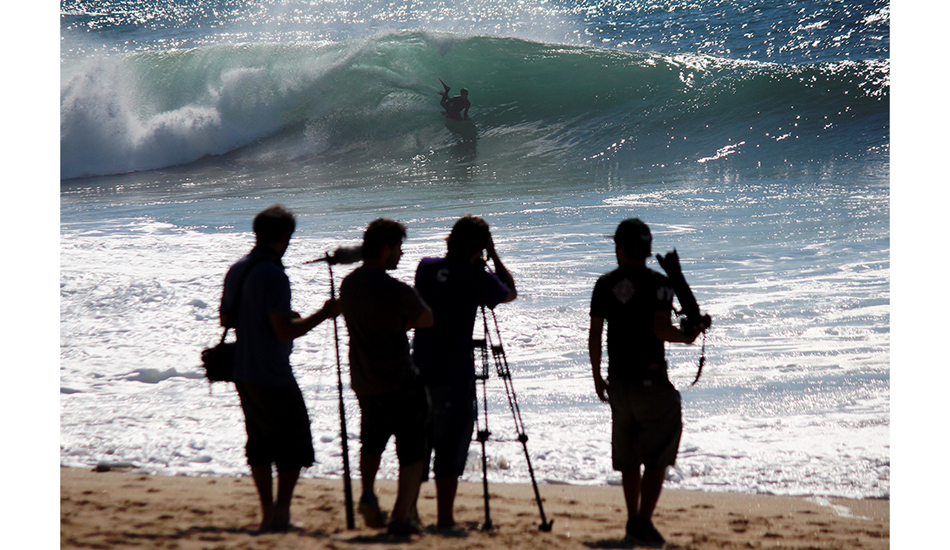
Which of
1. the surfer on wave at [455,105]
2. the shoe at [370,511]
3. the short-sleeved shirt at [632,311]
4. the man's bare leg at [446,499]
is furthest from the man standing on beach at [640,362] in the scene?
the surfer on wave at [455,105]

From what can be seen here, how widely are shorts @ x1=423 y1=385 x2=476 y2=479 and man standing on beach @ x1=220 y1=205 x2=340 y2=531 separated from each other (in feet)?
1.65

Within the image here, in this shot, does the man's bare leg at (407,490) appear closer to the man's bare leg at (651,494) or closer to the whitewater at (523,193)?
the man's bare leg at (651,494)

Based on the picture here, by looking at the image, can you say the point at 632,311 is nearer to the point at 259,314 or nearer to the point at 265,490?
the point at 259,314

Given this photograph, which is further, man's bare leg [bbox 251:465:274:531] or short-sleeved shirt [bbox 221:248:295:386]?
man's bare leg [bbox 251:465:274:531]

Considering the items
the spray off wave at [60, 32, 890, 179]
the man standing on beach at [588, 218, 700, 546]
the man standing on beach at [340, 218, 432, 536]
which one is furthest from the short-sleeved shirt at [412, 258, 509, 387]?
the spray off wave at [60, 32, 890, 179]

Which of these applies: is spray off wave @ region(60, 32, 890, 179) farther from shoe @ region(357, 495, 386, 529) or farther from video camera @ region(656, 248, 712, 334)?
shoe @ region(357, 495, 386, 529)

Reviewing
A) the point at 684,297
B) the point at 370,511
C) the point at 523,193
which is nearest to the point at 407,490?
the point at 370,511

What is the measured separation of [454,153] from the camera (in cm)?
1758

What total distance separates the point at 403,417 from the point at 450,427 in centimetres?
26

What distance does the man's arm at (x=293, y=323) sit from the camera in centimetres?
261

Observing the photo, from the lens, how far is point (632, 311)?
9.25ft

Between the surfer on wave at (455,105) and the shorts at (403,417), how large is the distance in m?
17.3

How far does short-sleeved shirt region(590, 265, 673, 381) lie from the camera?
9.21 ft

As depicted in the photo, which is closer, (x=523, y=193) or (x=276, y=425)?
(x=276, y=425)
